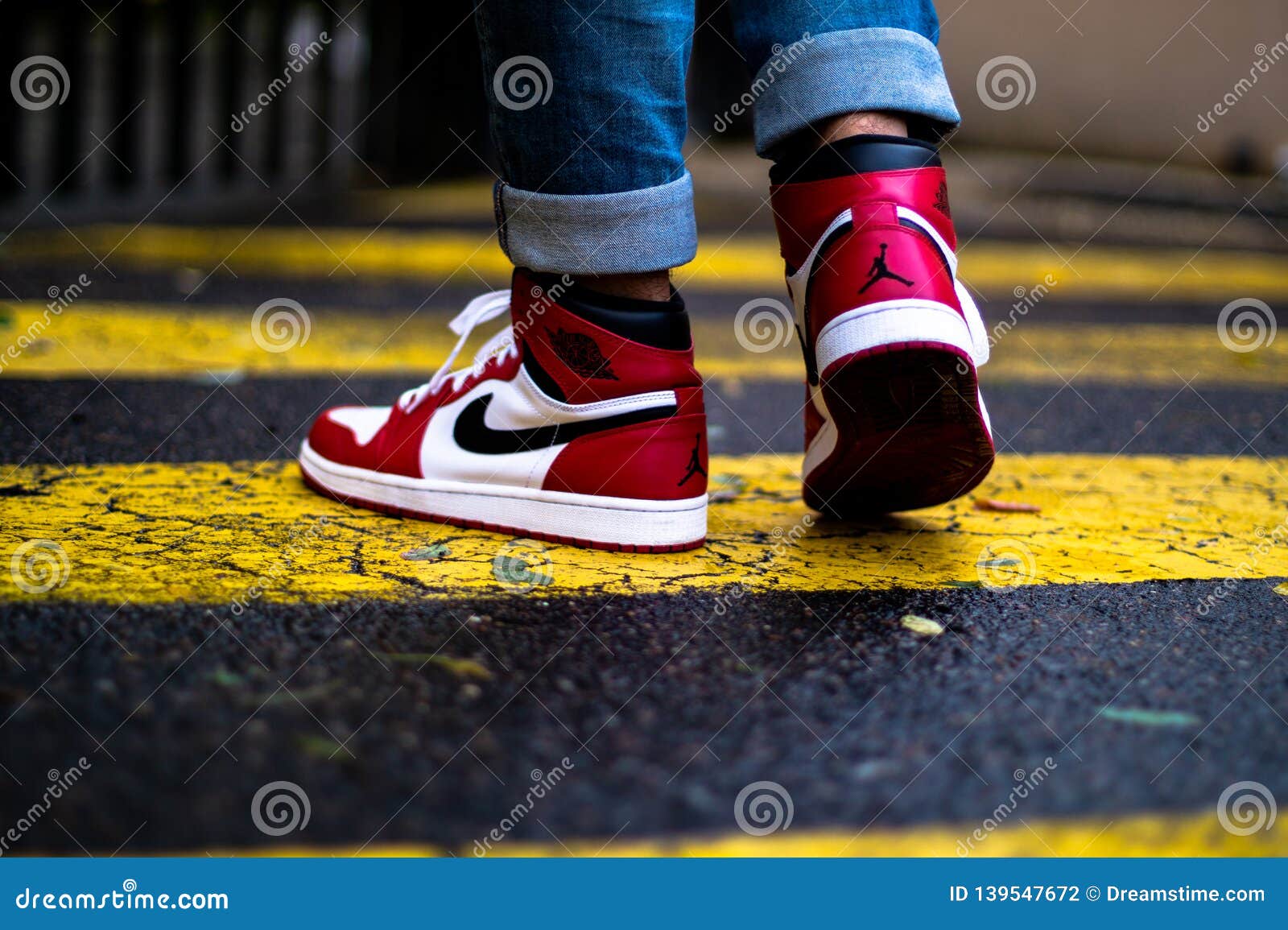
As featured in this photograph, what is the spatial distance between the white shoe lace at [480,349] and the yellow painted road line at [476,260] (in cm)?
293

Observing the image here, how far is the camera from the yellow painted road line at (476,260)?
4941 mm

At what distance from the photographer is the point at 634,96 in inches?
62.1

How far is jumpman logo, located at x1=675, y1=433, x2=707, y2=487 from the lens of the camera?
5.66 ft

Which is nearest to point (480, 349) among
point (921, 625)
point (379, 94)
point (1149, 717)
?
point (921, 625)

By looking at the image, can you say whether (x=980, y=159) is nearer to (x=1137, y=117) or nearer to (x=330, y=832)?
(x=1137, y=117)

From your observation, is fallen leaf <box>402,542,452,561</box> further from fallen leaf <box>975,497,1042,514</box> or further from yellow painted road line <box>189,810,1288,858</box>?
fallen leaf <box>975,497,1042,514</box>

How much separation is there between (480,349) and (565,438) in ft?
0.93

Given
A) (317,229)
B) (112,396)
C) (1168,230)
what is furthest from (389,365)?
(1168,230)

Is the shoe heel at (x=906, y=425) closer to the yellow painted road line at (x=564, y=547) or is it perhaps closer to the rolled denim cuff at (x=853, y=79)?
the yellow painted road line at (x=564, y=547)

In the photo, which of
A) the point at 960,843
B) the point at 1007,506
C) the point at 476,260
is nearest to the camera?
the point at 960,843

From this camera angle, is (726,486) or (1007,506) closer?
(1007,506)

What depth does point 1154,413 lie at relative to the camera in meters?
2.99

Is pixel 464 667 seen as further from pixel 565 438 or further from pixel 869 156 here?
pixel 869 156

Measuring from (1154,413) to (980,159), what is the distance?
35.1 feet
